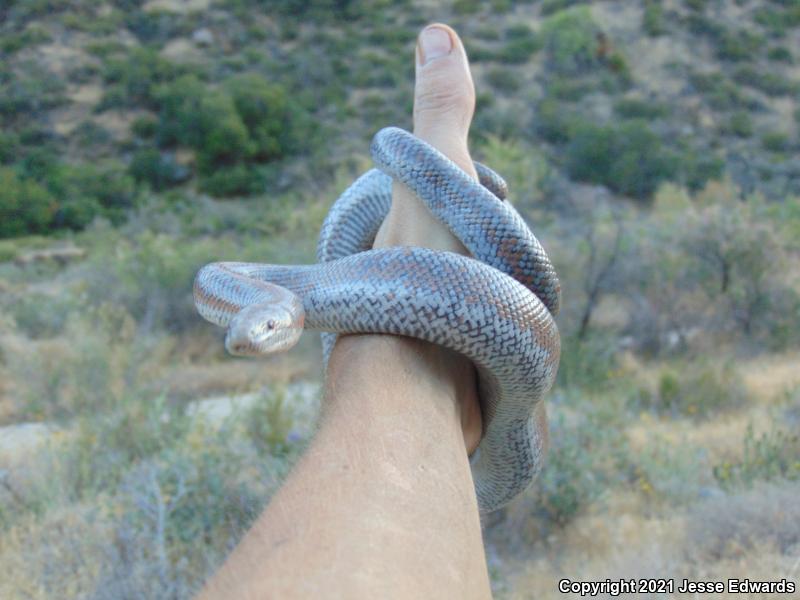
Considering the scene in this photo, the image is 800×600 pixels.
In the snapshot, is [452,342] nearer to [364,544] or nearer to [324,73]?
[364,544]

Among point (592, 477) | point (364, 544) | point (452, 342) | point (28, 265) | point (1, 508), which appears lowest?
point (28, 265)

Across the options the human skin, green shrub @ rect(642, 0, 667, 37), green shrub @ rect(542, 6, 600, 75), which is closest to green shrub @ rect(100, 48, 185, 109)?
green shrub @ rect(542, 6, 600, 75)

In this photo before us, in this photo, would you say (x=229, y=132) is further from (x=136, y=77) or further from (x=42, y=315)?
(x=42, y=315)

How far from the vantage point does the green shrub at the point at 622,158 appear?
2288 cm

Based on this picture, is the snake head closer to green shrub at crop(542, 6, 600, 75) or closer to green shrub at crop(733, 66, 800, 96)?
green shrub at crop(542, 6, 600, 75)

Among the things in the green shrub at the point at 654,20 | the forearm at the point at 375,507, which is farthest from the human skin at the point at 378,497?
the green shrub at the point at 654,20

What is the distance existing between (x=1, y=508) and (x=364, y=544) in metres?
5.12

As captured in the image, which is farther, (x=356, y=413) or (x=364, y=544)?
(x=356, y=413)

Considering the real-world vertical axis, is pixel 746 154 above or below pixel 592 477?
below

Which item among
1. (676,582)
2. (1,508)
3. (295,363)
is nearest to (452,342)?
(676,582)

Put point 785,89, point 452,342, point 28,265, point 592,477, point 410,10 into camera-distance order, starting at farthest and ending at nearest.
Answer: point 410,10, point 785,89, point 28,265, point 592,477, point 452,342

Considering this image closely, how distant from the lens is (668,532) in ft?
18.7

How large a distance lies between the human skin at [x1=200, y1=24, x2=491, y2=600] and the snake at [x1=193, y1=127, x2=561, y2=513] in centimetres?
10

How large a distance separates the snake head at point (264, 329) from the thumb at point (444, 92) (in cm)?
115
